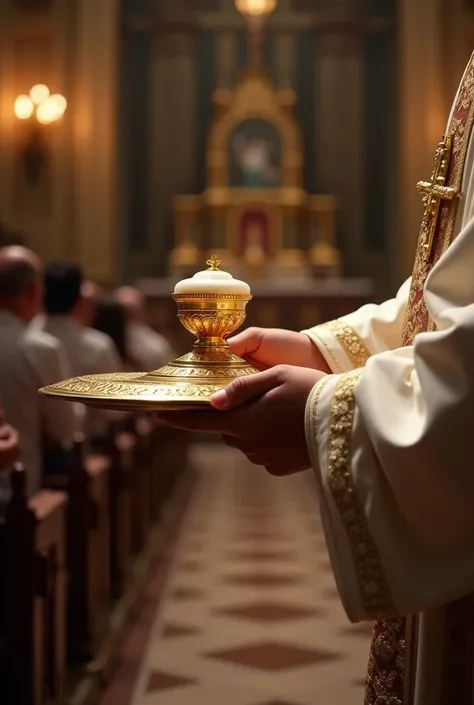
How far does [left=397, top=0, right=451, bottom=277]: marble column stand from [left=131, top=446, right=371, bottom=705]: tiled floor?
570 centimetres

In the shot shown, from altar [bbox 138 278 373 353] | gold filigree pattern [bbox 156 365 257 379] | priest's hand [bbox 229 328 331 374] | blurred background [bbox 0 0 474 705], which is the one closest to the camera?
gold filigree pattern [bbox 156 365 257 379]

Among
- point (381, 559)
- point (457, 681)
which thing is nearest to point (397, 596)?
point (381, 559)

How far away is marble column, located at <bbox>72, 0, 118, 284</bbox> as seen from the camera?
13250mm

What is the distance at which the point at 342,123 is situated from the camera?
14.7m

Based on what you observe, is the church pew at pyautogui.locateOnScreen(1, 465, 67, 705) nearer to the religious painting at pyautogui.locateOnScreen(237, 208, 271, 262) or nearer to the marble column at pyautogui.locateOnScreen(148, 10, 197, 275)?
the religious painting at pyautogui.locateOnScreen(237, 208, 271, 262)

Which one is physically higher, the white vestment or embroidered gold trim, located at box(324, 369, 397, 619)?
embroidered gold trim, located at box(324, 369, 397, 619)

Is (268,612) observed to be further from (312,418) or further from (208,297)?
(312,418)

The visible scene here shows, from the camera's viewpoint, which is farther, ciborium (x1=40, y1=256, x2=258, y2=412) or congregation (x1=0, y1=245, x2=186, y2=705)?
congregation (x1=0, y1=245, x2=186, y2=705)

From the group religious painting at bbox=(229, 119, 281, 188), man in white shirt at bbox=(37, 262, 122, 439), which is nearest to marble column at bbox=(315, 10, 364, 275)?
religious painting at bbox=(229, 119, 281, 188)

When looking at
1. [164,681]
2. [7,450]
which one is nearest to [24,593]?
[7,450]

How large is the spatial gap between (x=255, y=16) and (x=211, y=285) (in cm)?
1277

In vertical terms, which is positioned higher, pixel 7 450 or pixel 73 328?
pixel 7 450

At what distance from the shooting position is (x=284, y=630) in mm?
5152

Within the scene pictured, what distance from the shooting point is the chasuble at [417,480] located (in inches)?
59.1
